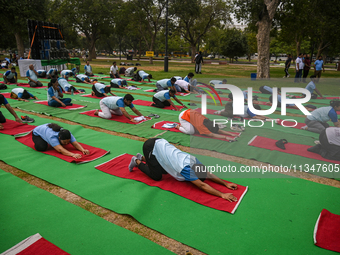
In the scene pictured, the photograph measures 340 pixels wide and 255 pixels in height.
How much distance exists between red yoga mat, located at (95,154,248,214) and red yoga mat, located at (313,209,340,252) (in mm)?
956

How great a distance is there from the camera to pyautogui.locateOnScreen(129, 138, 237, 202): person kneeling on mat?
3.45 meters

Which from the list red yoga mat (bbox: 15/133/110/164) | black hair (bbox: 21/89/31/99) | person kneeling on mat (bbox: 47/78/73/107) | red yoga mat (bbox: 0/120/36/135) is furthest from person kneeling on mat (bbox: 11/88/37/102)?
red yoga mat (bbox: 15/133/110/164)

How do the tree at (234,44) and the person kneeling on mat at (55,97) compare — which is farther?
the tree at (234,44)

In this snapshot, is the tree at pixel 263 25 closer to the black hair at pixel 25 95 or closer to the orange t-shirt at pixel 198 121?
the orange t-shirt at pixel 198 121

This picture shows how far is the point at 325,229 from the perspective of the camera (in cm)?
289

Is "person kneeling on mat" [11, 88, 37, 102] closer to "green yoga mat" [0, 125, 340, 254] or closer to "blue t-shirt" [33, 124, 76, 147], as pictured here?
"blue t-shirt" [33, 124, 76, 147]

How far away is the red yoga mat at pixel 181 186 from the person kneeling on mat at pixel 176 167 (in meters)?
0.07

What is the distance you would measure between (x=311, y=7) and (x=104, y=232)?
2105cm

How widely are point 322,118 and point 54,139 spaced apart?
19.4 feet

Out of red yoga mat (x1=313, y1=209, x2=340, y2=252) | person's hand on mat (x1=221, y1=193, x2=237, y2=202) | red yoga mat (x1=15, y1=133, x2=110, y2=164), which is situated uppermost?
red yoga mat (x1=15, y1=133, x2=110, y2=164)

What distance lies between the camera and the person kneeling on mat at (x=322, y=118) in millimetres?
5566

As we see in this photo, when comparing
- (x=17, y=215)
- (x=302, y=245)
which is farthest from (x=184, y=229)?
(x=17, y=215)

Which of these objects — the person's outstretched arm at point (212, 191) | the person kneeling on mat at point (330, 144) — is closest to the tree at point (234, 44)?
the person kneeling on mat at point (330, 144)

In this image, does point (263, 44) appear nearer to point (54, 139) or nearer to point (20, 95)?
point (20, 95)
